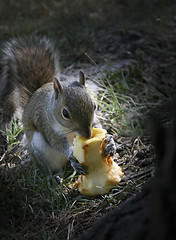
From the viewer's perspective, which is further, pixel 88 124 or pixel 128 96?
pixel 128 96

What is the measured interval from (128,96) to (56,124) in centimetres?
93

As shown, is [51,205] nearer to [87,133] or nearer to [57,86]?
[87,133]

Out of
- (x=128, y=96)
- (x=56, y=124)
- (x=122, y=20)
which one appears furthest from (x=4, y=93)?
(x=122, y=20)

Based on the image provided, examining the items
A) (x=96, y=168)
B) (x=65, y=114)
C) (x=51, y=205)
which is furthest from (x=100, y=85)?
(x=51, y=205)

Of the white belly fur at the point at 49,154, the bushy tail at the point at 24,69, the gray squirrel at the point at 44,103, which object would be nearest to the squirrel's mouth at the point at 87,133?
the gray squirrel at the point at 44,103

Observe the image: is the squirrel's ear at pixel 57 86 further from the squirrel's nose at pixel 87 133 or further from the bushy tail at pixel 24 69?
the bushy tail at pixel 24 69

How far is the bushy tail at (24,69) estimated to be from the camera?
2.60m

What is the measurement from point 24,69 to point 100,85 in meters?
0.76

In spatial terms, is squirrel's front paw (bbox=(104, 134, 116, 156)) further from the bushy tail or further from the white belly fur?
the bushy tail

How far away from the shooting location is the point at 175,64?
126 inches

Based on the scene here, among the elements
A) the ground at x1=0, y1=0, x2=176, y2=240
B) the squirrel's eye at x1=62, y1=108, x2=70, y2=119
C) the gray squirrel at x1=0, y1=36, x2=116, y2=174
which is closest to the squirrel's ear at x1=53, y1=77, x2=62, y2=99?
the gray squirrel at x1=0, y1=36, x2=116, y2=174

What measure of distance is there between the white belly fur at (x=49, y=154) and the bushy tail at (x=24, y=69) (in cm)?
45

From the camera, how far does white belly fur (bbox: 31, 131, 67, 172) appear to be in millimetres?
2340

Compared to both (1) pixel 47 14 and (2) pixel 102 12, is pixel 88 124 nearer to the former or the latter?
(2) pixel 102 12
